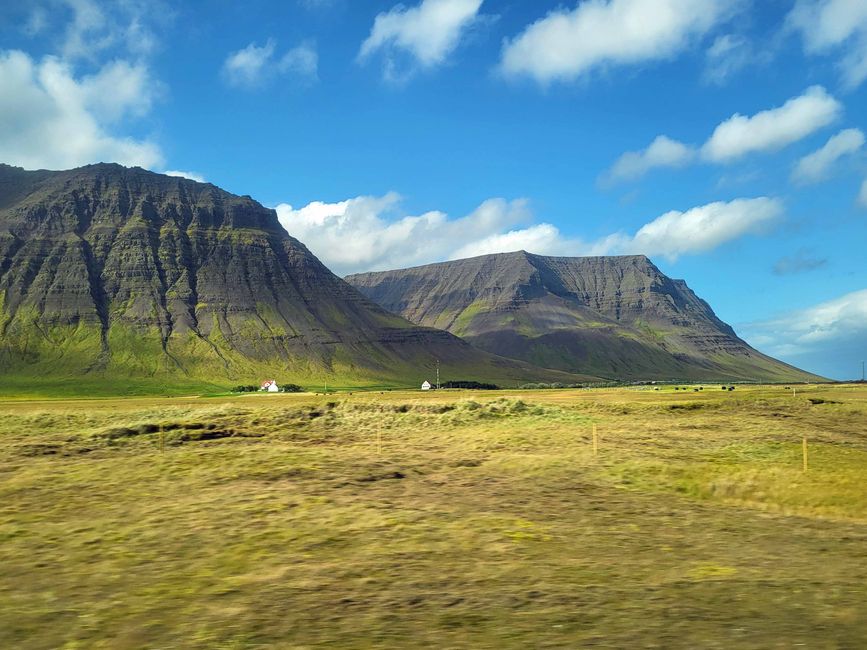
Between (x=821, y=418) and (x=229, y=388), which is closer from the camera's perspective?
(x=821, y=418)

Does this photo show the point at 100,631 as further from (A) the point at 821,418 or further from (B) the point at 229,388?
(B) the point at 229,388

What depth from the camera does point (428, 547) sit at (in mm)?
16359

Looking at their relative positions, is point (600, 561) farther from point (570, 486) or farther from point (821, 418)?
point (821, 418)

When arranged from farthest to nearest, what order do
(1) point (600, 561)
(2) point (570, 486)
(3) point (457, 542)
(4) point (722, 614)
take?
(2) point (570, 486)
(3) point (457, 542)
(1) point (600, 561)
(4) point (722, 614)

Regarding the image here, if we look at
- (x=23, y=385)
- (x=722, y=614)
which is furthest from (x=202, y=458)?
(x=23, y=385)

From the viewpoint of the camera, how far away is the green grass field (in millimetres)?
11062

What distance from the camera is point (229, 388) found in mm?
195000

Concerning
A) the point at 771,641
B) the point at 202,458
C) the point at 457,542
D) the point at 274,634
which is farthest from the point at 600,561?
the point at 202,458

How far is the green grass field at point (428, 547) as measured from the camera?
436 inches

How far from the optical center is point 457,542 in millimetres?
16828

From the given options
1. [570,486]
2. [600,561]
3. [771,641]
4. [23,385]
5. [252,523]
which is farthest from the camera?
[23,385]

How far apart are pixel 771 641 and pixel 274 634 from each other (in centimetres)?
807

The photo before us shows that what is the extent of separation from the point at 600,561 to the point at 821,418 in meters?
57.8

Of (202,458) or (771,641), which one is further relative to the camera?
(202,458)
